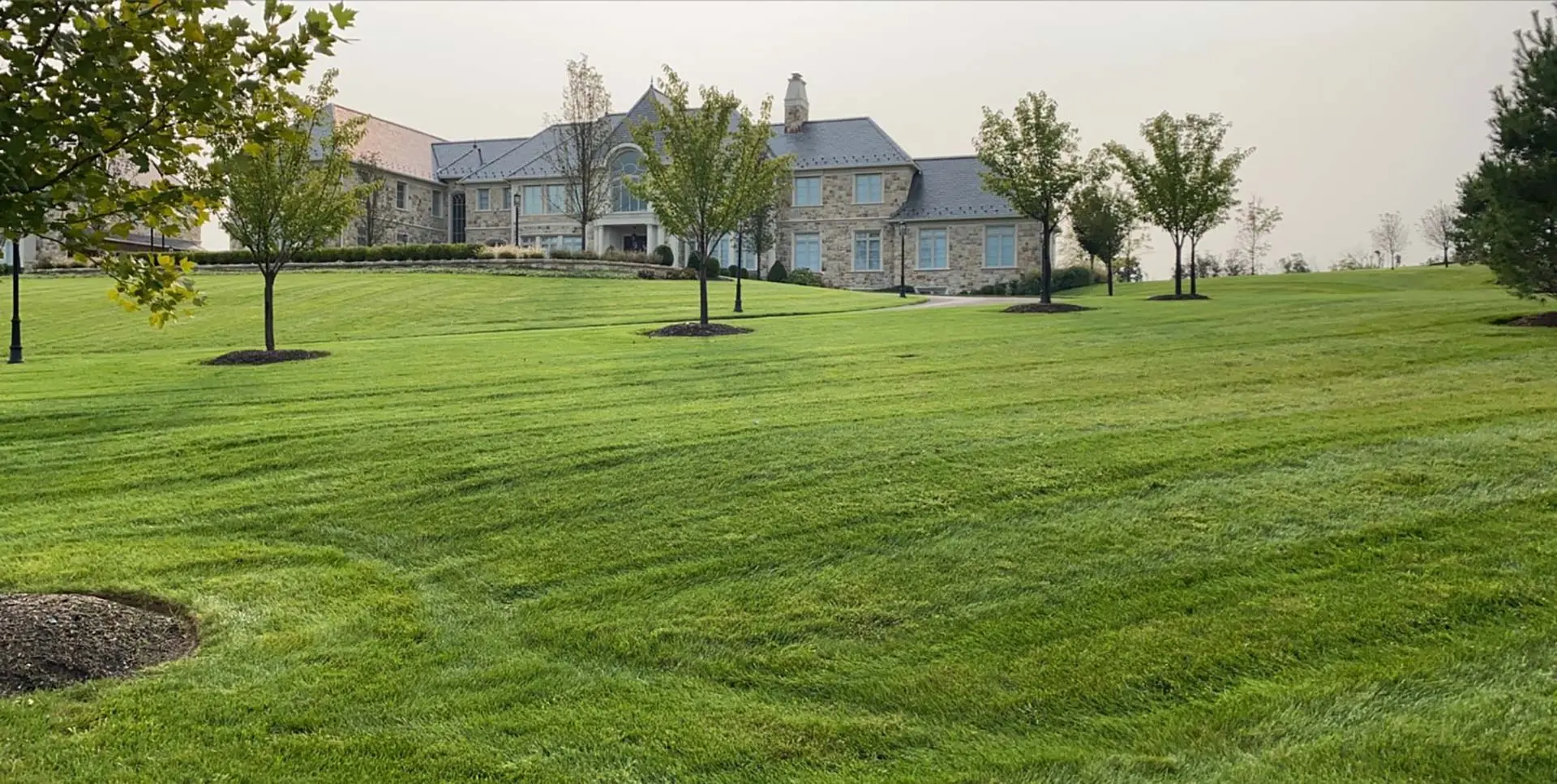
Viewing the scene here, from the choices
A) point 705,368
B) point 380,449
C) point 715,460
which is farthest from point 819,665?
point 705,368

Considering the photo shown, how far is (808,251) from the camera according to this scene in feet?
160

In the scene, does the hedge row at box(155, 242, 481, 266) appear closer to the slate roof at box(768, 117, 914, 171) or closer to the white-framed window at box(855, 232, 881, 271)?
the slate roof at box(768, 117, 914, 171)

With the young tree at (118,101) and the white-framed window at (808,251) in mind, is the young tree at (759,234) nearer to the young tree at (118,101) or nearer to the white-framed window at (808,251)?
the white-framed window at (808,251)

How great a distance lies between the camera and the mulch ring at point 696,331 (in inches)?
698

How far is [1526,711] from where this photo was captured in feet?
10.8

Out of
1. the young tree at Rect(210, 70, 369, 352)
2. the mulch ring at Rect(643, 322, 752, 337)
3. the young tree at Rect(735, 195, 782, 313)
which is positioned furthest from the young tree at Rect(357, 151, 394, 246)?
the mulch ring at Rect(643, 322, 752, 337)

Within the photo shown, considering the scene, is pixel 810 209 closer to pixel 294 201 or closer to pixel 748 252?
pixel 748 252

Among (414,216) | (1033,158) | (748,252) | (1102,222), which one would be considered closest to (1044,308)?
(1033,158)

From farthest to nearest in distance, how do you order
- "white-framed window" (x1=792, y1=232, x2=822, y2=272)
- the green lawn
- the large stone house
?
"white-framed window" (x1=792, y1=232, x2=822, y2=272)
the large stone house
the green lawn

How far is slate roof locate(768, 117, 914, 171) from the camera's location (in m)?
47.4

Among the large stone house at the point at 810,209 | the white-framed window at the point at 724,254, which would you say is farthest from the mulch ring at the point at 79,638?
the white-framed window at the point at 724,254

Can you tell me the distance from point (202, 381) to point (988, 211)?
3739 cm

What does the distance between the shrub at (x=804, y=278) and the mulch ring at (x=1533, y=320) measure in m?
31.5

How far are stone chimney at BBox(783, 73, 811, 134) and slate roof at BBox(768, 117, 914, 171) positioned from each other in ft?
1.35
